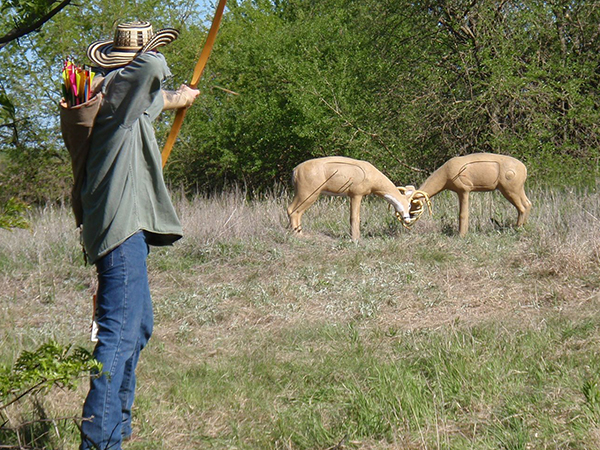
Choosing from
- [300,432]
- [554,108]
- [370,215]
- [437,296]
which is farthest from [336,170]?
[554,108]

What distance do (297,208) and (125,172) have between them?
6024 mm

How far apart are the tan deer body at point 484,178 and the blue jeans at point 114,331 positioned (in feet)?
20.9

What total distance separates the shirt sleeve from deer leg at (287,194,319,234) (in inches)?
237

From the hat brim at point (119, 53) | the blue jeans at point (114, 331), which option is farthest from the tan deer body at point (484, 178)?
the blue jeans at point (114, 331)

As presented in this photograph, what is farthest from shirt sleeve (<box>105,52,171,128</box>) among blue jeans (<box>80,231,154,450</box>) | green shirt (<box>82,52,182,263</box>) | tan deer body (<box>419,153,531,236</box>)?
tan deer body (<box>419,153,531,236</box>)

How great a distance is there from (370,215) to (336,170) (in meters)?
1.87

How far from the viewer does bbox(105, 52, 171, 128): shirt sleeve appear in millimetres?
3408

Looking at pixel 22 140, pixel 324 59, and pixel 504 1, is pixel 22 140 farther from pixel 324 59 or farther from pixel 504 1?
pixel 504 1

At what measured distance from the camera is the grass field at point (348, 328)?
4.29 metres

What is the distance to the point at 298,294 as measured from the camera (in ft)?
24.5

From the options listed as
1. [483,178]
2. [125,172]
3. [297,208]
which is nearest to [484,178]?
[483,178]

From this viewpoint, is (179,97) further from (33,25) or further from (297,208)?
(297,208)

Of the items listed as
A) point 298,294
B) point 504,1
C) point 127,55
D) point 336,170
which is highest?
point 504,1

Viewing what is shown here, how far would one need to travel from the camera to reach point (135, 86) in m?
3.46
